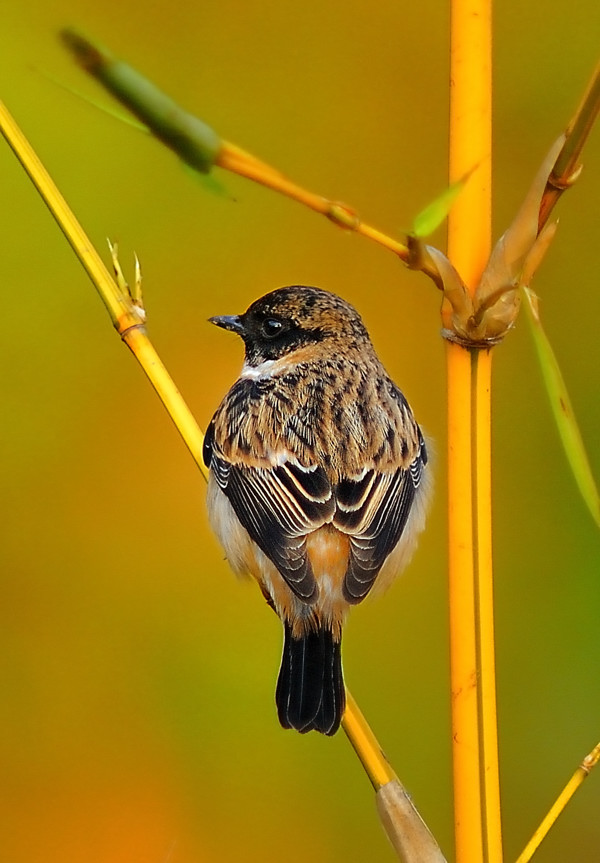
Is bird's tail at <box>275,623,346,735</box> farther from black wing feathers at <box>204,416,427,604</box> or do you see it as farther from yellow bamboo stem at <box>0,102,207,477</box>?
yellow bamboo stem at <box>0,102,207,477</box>

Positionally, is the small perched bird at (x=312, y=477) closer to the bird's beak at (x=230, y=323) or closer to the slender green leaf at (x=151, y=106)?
the bird's beak at (x=230, y=323)

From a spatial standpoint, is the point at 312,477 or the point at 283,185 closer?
the point at 283,185

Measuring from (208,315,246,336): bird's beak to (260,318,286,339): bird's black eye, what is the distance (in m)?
0.07

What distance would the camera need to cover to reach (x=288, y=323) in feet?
12.1

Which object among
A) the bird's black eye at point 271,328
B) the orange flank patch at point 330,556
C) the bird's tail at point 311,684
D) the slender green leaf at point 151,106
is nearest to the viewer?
the slender green leaf at point 151,106

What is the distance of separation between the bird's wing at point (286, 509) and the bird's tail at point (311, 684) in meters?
0.13

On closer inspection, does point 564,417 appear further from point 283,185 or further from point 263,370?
point 263,370

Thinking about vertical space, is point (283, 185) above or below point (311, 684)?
above

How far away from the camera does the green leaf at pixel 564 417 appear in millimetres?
1516

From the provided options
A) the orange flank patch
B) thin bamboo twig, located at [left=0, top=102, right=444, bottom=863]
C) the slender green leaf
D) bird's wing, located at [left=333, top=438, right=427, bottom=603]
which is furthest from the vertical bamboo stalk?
the orange flank patch

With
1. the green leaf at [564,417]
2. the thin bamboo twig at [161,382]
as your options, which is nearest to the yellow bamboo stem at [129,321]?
the thin bamboo twig at [161,382]

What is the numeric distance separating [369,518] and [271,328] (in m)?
0.92

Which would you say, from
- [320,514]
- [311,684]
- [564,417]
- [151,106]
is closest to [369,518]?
[320,514]

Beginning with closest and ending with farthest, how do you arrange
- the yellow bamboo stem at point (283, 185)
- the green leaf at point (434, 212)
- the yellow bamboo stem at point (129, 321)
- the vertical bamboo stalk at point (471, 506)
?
the yellow bamboo stem at point (283, 185), the green leaf at point (434, 212), the vertical bamboo stalk at point (471, 506), the yellow bamboo stem at point (129, 321)
